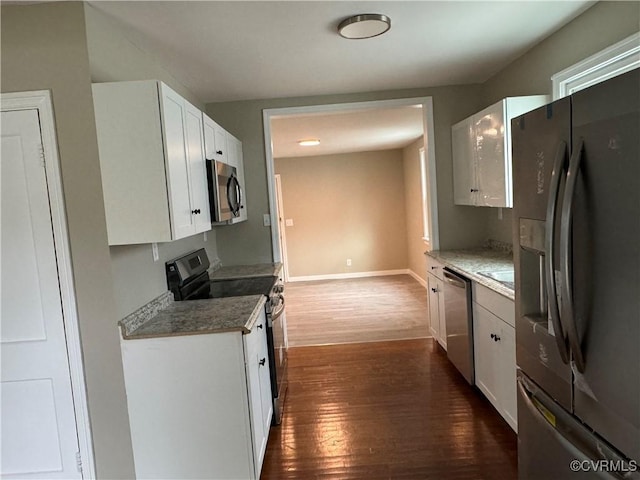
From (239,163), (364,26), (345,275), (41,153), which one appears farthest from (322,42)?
(345,275)

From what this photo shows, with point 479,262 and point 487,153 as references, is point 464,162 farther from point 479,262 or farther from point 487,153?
point 479,262

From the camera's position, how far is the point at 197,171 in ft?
7.54

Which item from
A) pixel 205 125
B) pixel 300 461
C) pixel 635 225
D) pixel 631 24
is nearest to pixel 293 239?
pixel 205 125

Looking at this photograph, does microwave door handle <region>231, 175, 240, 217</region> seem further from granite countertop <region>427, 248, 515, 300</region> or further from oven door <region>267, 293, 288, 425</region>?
granite countertop <region>427, 248, 515, 300</region>

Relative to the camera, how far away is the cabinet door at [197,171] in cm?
217

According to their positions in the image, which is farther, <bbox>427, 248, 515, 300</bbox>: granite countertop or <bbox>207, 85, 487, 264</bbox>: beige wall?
<bbox>207, 85, 487, 264</bbox>: beige wall

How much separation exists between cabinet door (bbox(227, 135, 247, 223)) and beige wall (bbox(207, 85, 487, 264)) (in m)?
0.10

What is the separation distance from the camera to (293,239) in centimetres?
751

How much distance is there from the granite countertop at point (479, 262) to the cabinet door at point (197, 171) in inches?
70.0

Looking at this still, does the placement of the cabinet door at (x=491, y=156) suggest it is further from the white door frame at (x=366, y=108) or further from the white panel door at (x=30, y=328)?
the white panel door at (x=30, y=328)

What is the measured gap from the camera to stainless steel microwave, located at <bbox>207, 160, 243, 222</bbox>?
253 cm

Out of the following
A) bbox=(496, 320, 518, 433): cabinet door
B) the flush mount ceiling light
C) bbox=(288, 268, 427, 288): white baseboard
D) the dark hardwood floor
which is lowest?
the dark hardwood floor

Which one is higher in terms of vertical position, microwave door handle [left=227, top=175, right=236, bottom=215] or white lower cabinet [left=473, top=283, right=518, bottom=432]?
microwave door handle [left=227, top=175, right=236, bottom=215]

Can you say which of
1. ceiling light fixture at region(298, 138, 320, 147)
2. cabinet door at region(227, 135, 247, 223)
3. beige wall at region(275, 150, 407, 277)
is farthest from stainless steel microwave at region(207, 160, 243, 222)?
beige wall at region(275, 150, 407, 277)
